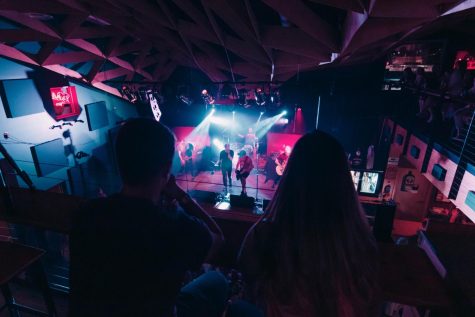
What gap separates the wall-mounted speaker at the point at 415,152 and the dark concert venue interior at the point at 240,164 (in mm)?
74

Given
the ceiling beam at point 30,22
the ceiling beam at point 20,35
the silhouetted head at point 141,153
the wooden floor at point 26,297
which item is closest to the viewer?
the silhouetted head at point 141,153

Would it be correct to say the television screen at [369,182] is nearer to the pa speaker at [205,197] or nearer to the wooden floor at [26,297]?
the pa speaker at [205,197]

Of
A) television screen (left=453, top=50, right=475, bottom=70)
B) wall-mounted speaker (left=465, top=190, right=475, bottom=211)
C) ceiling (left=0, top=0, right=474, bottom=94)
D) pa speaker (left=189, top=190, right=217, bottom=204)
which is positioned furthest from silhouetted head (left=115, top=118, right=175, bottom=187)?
television screen (left=453, top=50, right=475, bottom=70)

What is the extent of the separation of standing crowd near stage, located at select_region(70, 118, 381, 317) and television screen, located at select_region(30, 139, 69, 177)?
726 centimetres

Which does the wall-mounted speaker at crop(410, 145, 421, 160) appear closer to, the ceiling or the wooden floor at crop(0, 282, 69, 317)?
the ceiling

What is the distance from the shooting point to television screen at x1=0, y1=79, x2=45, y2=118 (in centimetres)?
667

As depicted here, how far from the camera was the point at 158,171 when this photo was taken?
3.93 feet

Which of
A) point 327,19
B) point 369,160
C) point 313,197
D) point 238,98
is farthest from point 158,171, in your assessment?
point 369,160

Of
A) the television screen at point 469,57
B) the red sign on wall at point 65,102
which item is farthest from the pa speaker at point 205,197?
the television screen at point 469,57

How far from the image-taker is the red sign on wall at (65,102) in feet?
25.6

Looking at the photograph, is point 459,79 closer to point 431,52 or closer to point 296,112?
point 431,52

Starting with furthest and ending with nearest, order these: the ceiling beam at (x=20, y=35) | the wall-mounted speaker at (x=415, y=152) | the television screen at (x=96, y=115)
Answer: the television screen at (x=96, y=115) < the wall-mounted speaker at (x=415, y=152) < the ceiling beam at (x=20, y=35)

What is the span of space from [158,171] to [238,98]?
25.8 ft

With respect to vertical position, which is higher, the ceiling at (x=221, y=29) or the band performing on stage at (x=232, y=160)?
the ceiling at (x=221, y=29)
